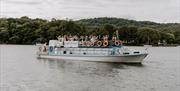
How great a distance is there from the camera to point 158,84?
50.3 metres

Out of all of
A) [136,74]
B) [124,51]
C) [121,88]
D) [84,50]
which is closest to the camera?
[121,88]

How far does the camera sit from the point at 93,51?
284ft

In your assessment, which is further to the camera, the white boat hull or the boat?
the boat

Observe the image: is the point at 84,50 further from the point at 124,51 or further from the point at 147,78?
the point at 147,78

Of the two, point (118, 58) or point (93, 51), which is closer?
point (118, 58)

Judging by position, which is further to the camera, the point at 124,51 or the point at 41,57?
the point at 41,57

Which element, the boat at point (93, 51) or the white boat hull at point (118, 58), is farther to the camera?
the boat at point (93, 51)

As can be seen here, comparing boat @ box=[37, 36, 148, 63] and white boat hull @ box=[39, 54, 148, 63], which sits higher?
boat @ box=[37, 36, 148, 63]

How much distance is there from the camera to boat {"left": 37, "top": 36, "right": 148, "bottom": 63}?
8138cm

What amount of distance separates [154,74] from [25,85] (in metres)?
23.0

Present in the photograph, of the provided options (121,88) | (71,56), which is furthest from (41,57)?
(121,88)

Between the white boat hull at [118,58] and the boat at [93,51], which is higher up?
the boat at [93,51]

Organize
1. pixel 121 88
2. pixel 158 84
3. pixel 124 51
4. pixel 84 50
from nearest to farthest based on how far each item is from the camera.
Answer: pixel 121 88 → pixel 158 84 → pixel 124 51 → pixel 84 50

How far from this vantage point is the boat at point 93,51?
81.4 m
